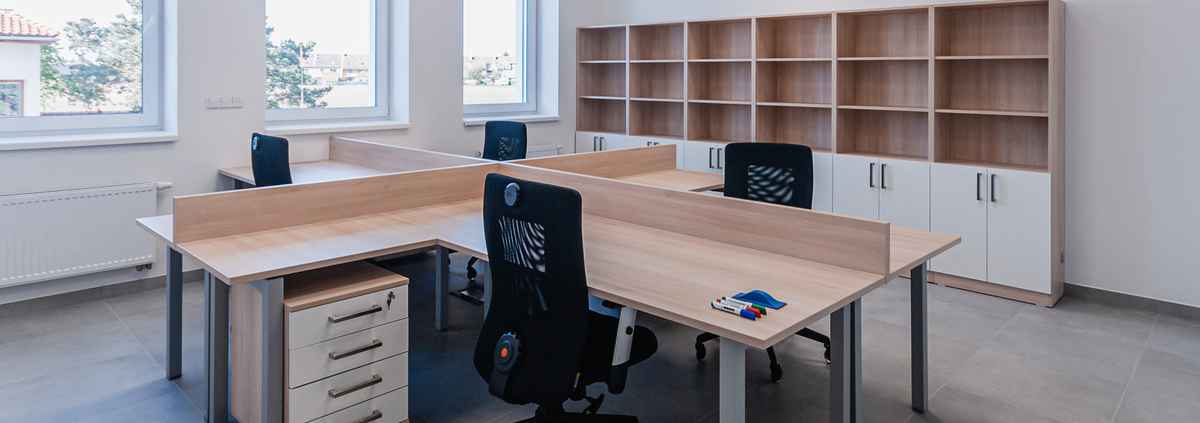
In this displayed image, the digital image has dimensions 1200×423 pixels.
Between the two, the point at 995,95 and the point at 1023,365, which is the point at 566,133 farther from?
the point at 1023,365

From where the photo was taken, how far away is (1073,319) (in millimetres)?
4020

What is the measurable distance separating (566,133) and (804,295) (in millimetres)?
5012

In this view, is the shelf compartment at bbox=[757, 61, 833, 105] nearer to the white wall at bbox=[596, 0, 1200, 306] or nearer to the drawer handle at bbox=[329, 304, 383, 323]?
the white wall at bbox=[596, 0, 1200, 306]

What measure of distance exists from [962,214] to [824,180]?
0.96 metres

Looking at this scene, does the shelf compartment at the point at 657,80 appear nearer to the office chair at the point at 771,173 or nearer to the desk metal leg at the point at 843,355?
the office chair at the point at 771,173

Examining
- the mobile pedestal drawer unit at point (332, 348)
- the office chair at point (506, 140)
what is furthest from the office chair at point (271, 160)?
the office chair at point (506, 140)

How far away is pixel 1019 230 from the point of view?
4.31 meters

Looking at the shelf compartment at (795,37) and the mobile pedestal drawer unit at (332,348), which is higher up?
the shelf compartment at (795,37)

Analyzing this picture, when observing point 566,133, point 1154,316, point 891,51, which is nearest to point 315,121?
point 566,133

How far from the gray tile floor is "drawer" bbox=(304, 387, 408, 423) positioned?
0.15 meters

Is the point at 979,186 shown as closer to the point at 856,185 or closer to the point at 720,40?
the point at 856,185

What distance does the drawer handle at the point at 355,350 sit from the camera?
2.48 metres

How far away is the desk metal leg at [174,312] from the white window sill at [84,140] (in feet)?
5.48

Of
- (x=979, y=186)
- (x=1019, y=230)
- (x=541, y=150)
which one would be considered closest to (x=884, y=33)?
(x=979, y=186)
